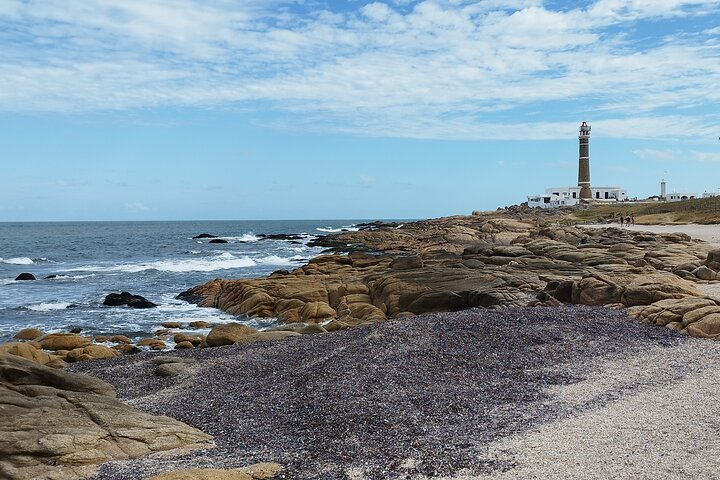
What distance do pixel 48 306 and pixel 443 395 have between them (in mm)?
26977

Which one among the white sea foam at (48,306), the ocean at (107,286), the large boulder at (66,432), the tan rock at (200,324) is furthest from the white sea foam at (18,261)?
the large boulder at (66,432)

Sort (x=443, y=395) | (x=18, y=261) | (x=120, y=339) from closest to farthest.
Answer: (x=443, y=395) → (x=120, y=339) → (x=18, y=261)

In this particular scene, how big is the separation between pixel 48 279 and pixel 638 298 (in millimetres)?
41857

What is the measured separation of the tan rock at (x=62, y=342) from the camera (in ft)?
68.2

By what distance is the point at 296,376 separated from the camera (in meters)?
14.0

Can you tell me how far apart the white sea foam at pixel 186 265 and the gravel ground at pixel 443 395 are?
36963mm

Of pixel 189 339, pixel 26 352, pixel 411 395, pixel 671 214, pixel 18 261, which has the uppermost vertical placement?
pixel 671 214

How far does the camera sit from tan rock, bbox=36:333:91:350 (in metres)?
20.8

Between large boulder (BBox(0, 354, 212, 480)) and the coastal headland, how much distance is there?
3cm

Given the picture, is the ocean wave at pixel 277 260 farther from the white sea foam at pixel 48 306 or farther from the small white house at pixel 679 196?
the small white house at pixel 679 196

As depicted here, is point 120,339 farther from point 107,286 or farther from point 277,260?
point 277,260

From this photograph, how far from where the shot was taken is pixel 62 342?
21.0m

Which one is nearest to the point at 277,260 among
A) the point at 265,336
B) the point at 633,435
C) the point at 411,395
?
the point at 265,336

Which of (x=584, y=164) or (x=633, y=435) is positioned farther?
(x=584, y=164)
